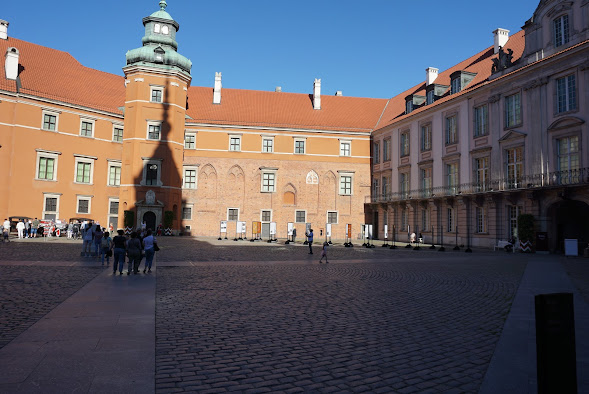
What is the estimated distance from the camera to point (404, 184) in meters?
41.0

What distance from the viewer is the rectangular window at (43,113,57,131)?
36938 millimetres

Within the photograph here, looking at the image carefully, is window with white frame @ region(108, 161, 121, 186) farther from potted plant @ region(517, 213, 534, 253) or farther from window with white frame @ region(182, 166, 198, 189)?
potted plant @ region(517, 213, 534, 253)

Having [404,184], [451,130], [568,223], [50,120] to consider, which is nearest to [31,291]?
Answer: [568,223]

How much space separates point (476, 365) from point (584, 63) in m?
25.7

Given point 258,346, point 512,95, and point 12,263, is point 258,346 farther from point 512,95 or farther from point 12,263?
point 512,95

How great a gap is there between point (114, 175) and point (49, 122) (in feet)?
23.9

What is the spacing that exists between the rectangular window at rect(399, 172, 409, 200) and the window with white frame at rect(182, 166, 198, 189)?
21.1 meters

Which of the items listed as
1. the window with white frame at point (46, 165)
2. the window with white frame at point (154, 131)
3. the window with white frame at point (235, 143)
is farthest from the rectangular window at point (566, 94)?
the window with white frame at point (46, 165)

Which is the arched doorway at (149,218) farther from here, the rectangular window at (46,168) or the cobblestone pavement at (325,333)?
the cobblestone pavement at (325,333)

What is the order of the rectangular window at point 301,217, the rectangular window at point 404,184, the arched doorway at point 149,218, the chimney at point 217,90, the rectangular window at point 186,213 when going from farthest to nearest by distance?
the chimney at point 217,90 → the rectangular window at point 301,217 → the rectangular window at point 186,213 → the rectangular window at point 404,184 → the arched doorway at point 149,218

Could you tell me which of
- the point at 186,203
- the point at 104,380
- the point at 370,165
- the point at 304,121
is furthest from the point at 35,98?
the point at 104,380

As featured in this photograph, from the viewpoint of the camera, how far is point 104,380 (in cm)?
413

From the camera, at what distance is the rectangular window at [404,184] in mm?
40188

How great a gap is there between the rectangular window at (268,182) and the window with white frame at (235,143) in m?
3.94
